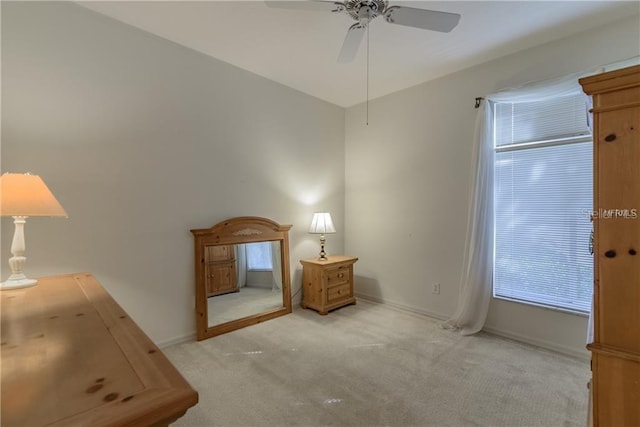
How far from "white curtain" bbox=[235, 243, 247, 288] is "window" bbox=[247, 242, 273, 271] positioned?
48 mm

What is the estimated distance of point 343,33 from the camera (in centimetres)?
254

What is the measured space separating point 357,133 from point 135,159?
2797 mm

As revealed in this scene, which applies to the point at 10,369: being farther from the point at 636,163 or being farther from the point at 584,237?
Answer: the point at 584,237

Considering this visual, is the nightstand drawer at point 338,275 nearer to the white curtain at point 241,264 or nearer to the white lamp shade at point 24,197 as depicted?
the white curtain at point 241,264

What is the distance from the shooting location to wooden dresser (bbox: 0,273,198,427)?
59 centimetres

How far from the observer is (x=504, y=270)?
2.97 metres

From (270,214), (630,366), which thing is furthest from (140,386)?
(270,214)

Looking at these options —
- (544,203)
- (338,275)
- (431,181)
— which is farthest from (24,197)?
(544,203)

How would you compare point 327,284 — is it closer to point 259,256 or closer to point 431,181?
point 259,256

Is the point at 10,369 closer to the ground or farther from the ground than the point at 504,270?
farther from the ground

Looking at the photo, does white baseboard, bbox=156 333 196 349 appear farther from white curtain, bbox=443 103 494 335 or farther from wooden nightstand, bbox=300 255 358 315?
white curtain, bbox=443 103 494 335

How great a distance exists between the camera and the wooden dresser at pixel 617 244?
969mm

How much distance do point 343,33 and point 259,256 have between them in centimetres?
237

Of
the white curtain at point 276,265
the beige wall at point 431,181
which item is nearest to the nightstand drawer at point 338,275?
the beige wall at point 431,181
